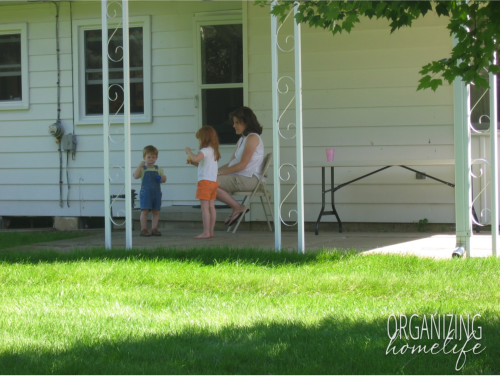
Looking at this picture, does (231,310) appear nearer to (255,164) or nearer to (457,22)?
(457,22)

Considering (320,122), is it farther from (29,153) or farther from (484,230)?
(29,153)

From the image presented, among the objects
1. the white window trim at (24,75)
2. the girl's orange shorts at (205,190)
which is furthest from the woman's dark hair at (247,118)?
the white window trim at (24,75)

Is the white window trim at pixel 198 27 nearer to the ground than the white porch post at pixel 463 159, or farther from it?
farther from it

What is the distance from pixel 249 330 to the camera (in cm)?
293

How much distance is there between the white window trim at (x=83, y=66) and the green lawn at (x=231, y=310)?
3.32 m

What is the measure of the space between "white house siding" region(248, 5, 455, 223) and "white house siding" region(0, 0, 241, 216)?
1.17 m

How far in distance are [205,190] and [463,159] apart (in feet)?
8.15

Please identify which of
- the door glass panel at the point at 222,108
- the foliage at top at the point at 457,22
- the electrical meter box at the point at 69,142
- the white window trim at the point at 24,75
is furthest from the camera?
the white window trim at the point at 24,75

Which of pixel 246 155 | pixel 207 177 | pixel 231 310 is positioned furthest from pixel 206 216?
pixel 231 310

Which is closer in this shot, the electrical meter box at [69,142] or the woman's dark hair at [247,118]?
the woman's dark hair at [247,118]

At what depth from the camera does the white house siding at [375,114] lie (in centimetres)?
693

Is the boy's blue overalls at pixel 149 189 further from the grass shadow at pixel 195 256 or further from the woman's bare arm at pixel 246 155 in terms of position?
the grass shadow at pixel 195 256

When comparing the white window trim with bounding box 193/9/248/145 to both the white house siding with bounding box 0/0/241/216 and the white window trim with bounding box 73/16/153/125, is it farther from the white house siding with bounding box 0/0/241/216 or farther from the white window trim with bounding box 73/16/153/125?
the white window trim with bounding box 73/16/153/125

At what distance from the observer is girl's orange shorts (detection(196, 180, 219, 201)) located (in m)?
6.00
